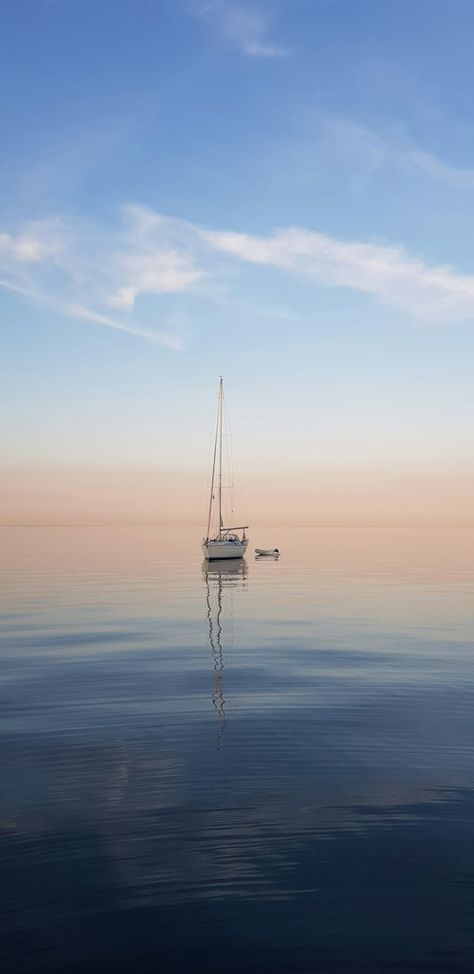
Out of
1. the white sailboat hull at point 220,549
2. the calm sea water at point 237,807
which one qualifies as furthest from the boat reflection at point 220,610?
the white sailboat hull at point 220,549

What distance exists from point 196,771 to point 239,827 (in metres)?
3.30

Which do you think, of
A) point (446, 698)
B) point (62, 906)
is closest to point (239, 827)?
point (62, 906)

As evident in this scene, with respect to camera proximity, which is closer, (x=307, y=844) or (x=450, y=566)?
(x=307, y=844)

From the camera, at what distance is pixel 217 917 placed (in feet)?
31.7

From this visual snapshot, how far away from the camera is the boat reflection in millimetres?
Answer: 24123

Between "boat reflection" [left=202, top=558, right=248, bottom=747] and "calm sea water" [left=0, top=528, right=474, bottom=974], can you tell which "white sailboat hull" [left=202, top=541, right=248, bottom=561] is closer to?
"boat reflection" [left=202, top=558, right=248, bottom=747]

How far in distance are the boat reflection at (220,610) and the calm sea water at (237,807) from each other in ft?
1.08

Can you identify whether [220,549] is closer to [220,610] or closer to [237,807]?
[220,610]

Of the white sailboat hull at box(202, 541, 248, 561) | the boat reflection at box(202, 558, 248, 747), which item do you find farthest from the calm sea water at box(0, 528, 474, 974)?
the white sailboat hull at box(202, 541, 248, 561)

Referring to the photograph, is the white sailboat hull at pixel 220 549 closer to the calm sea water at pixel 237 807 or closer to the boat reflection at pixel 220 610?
the boat reflection at pixel 220 610

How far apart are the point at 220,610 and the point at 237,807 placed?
115ft

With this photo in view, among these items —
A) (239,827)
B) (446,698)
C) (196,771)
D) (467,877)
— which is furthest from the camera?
(446,698)

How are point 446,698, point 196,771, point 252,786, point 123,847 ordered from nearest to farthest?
point 123,847 < point 252,786 < point 196,771 < point 446,698

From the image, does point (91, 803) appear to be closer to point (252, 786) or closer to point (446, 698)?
point (252, 786)
